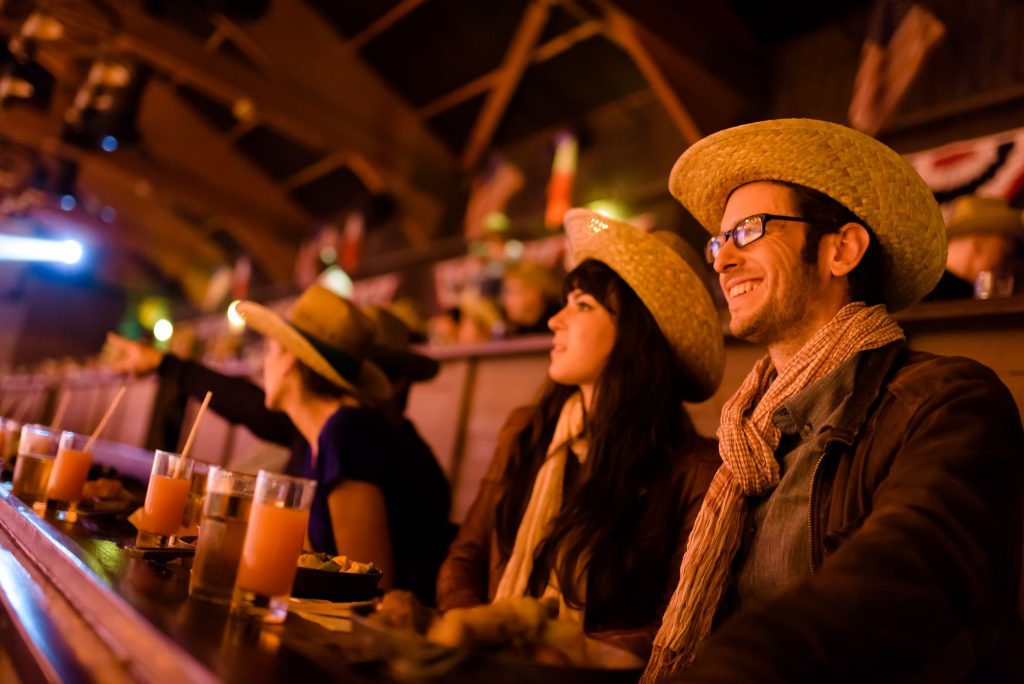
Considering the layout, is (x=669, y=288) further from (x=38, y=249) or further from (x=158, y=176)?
(x=38, y=249)

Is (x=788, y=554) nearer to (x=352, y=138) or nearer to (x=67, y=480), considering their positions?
(x=67, y=480)

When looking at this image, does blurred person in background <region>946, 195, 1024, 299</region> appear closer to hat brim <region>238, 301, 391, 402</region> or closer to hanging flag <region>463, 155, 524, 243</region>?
hat brim <region>238, 301, 391, 402</region>

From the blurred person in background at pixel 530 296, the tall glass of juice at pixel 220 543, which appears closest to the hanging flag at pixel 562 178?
the blurred person in background at pixel 530 296

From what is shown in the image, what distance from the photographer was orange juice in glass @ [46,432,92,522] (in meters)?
1.92

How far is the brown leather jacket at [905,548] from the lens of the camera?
801 millimetres

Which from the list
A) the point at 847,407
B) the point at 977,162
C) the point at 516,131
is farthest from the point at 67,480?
the point at 516,131

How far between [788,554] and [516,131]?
22.0ft

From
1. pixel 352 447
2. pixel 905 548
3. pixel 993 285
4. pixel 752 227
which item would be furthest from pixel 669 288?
pixel 905 548

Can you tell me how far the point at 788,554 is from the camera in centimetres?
134

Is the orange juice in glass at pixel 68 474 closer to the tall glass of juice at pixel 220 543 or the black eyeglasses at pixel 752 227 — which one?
the tall glass of juice at pixel 220 543

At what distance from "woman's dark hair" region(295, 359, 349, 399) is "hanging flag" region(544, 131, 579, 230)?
416 centimetres

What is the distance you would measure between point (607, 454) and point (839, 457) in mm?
699

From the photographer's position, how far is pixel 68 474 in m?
1.92

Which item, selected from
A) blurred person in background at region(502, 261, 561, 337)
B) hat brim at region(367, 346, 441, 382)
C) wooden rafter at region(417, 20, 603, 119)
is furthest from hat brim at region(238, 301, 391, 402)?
wooden rafter at region(417, 20, 603, 119)
